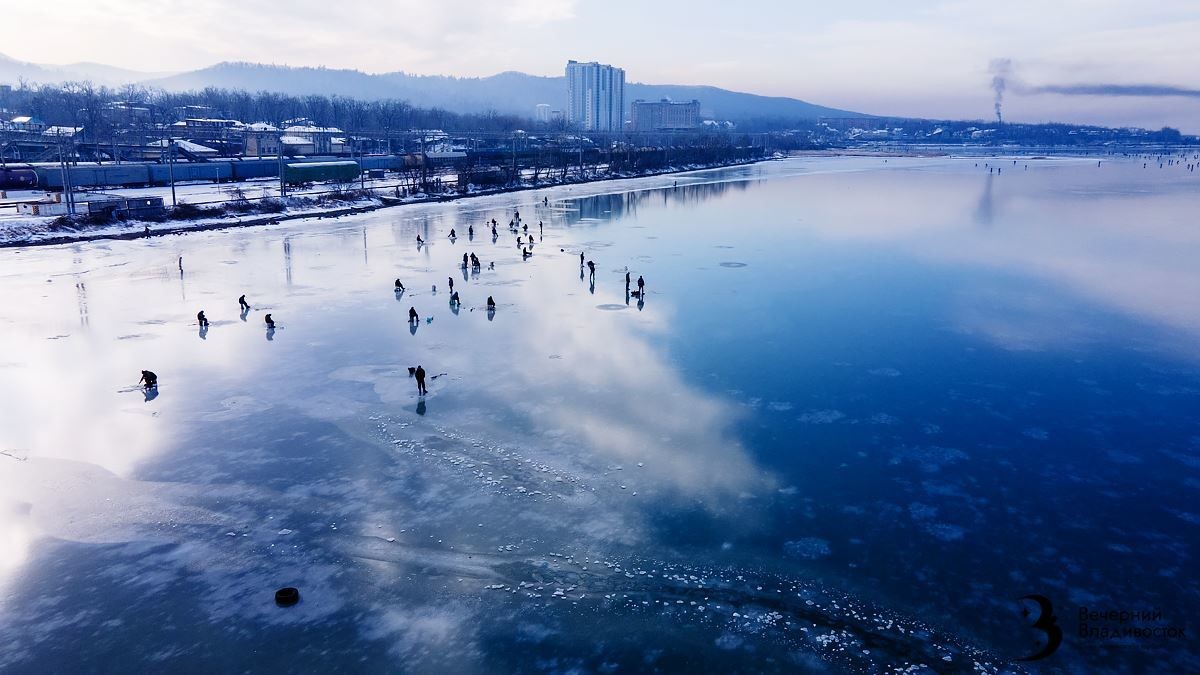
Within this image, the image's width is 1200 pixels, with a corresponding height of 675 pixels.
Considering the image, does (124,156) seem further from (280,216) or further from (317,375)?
(317,375)

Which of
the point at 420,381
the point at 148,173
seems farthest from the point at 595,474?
the point at 148,173

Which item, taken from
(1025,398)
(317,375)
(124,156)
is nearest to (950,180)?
(1025,398)

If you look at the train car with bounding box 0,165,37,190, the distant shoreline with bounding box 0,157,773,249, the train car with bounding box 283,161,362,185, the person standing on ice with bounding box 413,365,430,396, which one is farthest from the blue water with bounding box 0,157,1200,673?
the train car with bounding box 283,161,362,185

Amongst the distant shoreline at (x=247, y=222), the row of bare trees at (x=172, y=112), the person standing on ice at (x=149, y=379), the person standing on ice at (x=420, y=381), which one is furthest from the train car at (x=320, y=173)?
the person standing on ice at (x=420, y=381)

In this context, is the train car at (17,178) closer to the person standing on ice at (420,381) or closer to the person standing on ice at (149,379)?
the person standing on ice at (149,379)

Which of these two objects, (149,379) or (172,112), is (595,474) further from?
(172,112)

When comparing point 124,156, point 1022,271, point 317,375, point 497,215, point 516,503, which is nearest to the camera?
point 516,503

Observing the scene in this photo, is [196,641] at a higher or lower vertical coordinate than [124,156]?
lower
